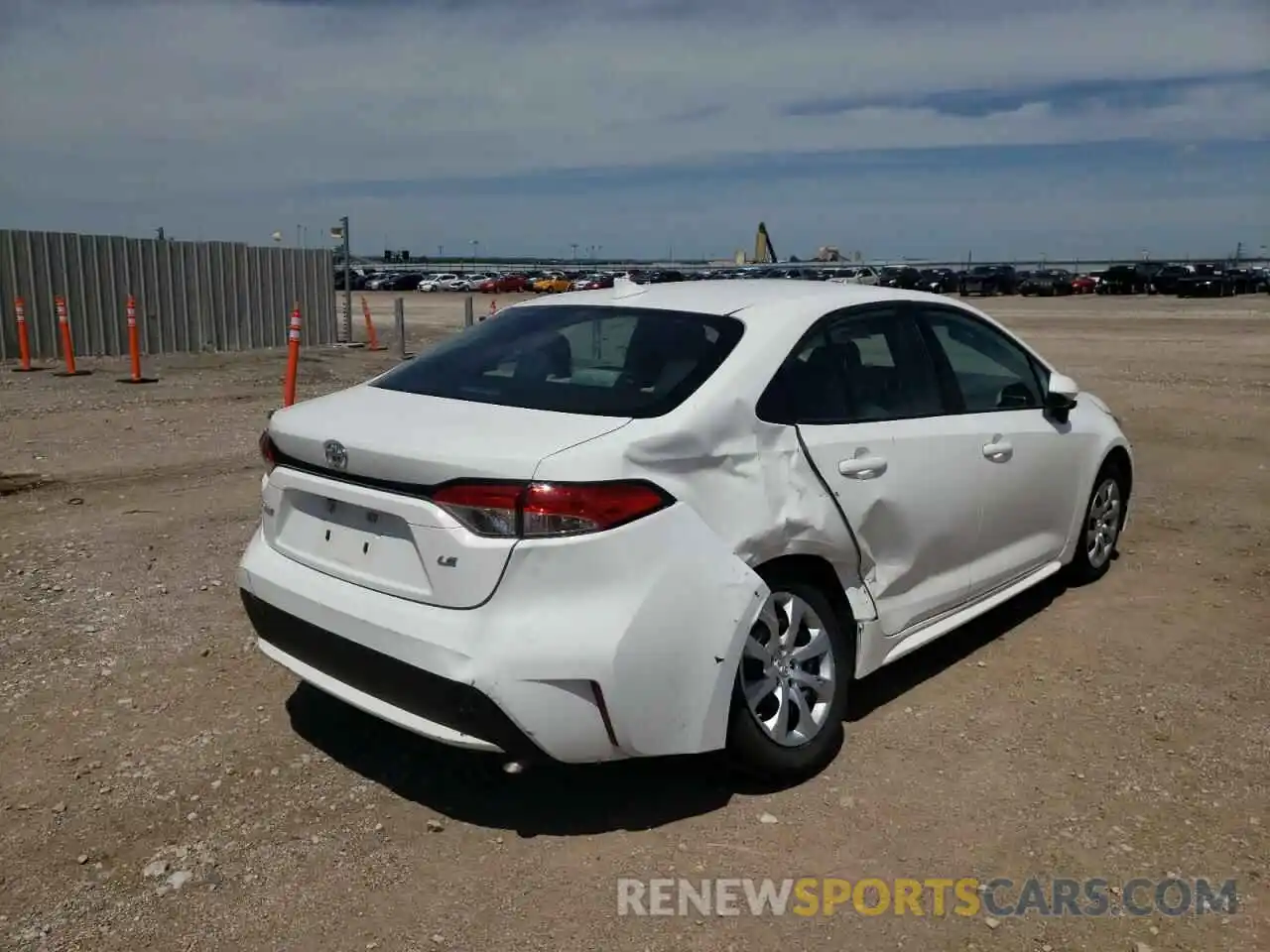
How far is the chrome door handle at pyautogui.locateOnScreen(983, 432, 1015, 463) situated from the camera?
4.67m

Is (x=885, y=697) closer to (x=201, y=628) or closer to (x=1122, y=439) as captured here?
(x=1122, y=439)

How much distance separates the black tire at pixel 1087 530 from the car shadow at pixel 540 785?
285 centimetres

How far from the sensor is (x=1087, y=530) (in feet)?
19.0

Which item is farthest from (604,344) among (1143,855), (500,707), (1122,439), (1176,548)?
(1176,548)

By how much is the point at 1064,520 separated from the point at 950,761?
1961mm

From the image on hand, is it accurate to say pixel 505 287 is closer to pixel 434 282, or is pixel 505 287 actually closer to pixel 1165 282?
pixel 434 282

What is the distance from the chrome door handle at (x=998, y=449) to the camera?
4672 mm

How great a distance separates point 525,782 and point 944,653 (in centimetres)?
217

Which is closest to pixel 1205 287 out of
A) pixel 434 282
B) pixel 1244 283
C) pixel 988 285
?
pixel 1244 283

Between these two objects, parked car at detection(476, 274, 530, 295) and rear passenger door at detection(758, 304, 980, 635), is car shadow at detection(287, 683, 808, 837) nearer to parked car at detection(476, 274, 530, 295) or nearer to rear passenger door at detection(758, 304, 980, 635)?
rear passenger door at detection(758, 304, 980, 635)

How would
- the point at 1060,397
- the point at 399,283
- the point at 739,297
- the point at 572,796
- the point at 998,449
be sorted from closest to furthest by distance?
the point at 572,796 < the point at 739,297 < the point at 998,449 < the point at 1060,397 < the point at 399,283

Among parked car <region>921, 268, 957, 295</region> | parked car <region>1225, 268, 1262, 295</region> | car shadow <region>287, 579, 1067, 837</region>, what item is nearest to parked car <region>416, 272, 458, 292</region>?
parked car <region>921, 268, 957, 295</region>

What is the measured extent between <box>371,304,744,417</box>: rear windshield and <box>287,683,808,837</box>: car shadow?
121 cm

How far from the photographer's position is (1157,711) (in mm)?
4375
